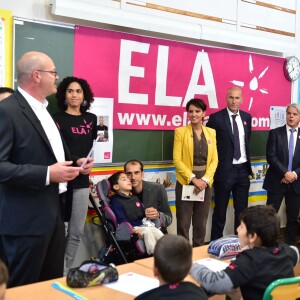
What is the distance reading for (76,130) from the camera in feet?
11.7

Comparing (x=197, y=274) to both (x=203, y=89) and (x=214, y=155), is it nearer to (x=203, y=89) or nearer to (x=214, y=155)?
(x=214, y=155)

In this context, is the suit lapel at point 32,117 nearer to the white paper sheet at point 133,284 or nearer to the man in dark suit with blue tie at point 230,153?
the white paper sheet at point 133,284

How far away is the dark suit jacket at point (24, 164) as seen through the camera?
2113 millimetres

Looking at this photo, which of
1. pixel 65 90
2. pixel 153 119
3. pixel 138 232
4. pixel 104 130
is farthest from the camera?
pixel 153 119

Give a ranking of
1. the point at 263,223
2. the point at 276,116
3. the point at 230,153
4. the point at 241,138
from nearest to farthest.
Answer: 1. the point at 263,223
2. the point at 230,153
3. the point at 241,138
4. the point at 276,116

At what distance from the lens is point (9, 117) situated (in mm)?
2125

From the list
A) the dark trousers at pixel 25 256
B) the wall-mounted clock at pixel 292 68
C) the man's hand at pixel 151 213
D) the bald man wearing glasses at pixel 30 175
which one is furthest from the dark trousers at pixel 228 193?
the dark trousers at pixel 25 256

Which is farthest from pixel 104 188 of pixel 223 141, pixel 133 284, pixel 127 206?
pixel 133 284

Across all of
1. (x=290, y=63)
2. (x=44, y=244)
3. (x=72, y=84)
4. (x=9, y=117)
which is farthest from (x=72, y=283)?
(x=290, y=63)

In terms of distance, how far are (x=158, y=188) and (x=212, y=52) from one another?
1867mm

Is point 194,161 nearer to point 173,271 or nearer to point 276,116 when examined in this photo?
point 276,116

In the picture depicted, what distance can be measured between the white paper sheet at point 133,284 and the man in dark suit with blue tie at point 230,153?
286cm

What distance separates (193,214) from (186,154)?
25.7 inches

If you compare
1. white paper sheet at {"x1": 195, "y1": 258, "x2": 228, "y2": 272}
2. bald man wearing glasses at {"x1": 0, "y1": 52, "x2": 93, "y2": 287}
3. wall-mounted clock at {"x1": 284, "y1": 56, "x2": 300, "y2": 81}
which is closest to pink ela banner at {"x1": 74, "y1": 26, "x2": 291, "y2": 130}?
wall-mounted clock at {"x1": 284, "y1": 56, "x2": 300, "y2": 81}
